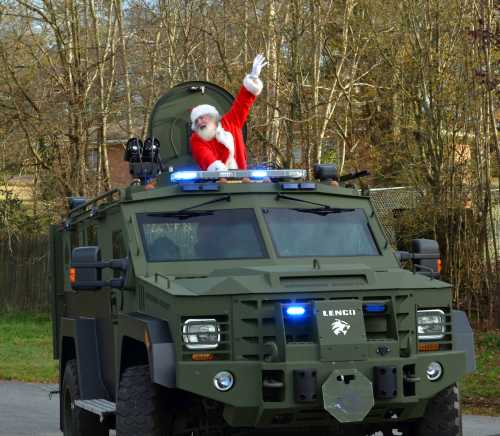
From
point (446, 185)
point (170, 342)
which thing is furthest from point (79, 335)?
point (446, 185)

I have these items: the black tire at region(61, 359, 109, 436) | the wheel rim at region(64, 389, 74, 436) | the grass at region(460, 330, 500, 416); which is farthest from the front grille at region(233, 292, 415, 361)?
the grass at region(460, 330, 500, 416)

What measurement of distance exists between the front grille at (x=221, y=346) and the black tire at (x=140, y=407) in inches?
19.3

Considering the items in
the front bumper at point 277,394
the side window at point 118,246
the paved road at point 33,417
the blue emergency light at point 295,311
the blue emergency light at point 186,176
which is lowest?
the paved road at point 33,417

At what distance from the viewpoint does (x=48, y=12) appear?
952 inches

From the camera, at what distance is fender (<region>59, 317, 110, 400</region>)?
10.6m

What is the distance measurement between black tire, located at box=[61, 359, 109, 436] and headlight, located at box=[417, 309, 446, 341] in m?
3.26

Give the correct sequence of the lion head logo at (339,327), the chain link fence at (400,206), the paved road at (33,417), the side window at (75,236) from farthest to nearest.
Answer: the chain link fence at (400,206) < the paved road at (33,417) < the side window at (75,236) < the lion head logo at (339,327)

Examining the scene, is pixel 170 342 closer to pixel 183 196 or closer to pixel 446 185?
pixel 183 196

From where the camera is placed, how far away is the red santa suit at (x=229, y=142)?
11844mm

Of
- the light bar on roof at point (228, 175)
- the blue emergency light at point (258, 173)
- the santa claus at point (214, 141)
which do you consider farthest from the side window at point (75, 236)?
the blue emergency light at point (258, 173)

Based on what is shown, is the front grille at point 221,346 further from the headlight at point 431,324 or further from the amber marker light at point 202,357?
the headlight at point 431,324

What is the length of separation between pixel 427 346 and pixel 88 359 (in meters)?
3.19

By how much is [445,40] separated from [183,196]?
41.4 feet

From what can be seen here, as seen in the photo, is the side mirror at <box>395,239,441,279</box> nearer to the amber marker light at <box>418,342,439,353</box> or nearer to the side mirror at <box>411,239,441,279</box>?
the side mirror at <box>411,239,441,279</box>
